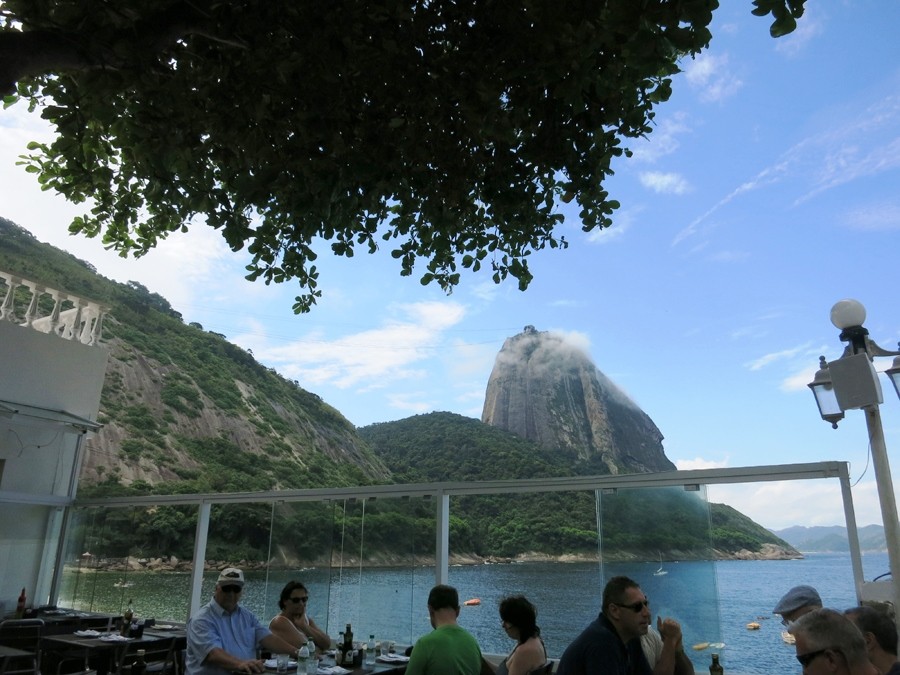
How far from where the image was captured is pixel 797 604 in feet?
10.9

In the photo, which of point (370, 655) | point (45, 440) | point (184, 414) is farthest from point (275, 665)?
point (184, 414)

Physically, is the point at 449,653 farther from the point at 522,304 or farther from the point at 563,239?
the point at 522,304

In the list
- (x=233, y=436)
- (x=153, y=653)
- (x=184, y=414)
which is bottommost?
(x=153, y=653)

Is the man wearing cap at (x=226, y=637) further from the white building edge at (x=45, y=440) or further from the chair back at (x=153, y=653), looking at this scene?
the white building edge at (x=45, y=440)

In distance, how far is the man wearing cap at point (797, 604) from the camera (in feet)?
10.9

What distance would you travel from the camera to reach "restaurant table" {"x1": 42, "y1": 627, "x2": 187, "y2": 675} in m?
6.24

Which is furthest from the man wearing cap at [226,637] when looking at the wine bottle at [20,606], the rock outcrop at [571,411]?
the rock outcrop at [571,411]

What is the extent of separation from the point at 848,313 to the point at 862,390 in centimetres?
48

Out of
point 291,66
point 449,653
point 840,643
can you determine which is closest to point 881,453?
point 840,643

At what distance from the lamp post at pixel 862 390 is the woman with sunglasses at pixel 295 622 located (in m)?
4.03

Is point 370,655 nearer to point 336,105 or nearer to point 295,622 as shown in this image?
point 295,622

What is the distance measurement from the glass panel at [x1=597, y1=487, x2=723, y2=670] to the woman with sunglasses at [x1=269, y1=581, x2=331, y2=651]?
2351 millimetres

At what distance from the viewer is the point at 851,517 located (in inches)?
173

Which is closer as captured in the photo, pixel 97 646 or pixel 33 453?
pixel 97 646
